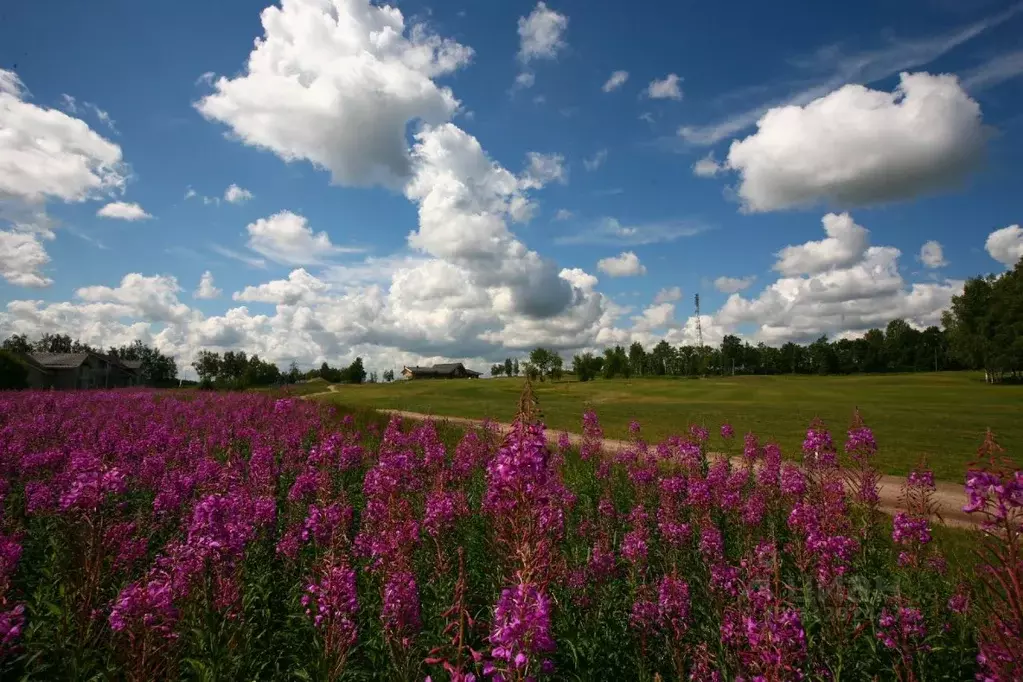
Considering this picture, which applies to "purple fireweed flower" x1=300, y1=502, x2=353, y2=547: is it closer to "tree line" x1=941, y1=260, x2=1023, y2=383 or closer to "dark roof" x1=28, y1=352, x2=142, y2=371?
"tree line" x1=941, y1=260, x2=1023, y2=383

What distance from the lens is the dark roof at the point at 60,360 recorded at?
2977 inches

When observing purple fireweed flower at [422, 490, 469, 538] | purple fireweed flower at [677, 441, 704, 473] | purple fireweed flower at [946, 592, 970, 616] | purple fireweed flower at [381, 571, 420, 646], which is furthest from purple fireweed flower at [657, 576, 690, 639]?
purple fireweed flower at [677, 441, 704, 473]

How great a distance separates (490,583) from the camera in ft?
18.1

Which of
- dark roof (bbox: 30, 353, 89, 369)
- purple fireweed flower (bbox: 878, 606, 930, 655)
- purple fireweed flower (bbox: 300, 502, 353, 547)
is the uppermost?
dark roof (bbox: 30, 353, 89, 369)

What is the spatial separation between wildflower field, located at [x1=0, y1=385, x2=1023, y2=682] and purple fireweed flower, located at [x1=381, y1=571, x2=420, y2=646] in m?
0.02

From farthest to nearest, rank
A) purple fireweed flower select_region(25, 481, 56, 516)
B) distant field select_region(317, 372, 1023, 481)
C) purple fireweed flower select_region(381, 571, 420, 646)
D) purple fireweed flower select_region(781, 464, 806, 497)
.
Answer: distant field select_region(317, 372, 1023, 481) → purple fireweed flower select_region(781, 464, 806, 497) → purple fireweed flower select_region(25, 481, 56, 516) → purple fireweed flower select_region(381, 571, 420, 646)

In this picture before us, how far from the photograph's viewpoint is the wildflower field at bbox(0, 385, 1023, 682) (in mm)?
2807

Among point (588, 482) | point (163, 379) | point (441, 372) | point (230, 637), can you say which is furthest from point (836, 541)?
point (441, 372)

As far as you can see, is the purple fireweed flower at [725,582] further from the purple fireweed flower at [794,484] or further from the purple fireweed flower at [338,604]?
the purple fireweed flower at [794,484]

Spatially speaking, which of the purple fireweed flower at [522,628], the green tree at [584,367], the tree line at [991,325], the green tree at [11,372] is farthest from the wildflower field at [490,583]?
the green tree at [584,367]

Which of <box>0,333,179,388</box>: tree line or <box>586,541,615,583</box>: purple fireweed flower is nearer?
<box>586,541,615,583</box>: purple fireweed flower

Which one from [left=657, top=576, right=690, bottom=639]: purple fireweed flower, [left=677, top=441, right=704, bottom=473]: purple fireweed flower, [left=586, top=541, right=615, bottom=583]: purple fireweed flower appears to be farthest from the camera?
[left=677, top=441, right=704, bottom=473]: purple fireweed flower

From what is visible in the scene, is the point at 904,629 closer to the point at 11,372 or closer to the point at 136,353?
the point at 11,372

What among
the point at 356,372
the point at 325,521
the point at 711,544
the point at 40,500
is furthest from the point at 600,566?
the point at 356,372
